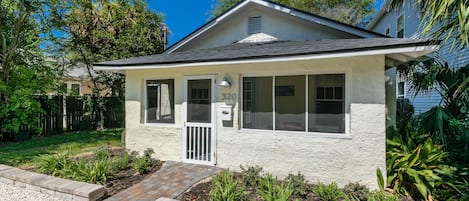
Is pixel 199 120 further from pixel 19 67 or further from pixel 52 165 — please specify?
pixel 19 67

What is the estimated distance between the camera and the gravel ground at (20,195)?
15.8 feet

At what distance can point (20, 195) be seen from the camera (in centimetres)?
498

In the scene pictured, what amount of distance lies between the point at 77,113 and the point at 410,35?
54.9ft

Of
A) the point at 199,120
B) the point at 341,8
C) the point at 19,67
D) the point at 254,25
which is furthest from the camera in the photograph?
the point at 341,8

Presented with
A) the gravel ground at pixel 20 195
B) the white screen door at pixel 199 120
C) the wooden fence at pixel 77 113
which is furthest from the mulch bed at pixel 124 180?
the wooden fence at pixel 77 113

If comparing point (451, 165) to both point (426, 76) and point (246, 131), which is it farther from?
point (246, 131)

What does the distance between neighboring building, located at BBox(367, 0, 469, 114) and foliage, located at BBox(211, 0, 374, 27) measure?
5.82 metres

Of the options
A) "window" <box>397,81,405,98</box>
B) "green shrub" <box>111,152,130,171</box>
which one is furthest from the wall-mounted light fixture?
"window" <box>397,81,405,98</box>

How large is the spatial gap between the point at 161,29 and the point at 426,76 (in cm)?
1438

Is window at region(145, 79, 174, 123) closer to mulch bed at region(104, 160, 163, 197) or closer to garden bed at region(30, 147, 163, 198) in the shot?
garden bed at region(30, 147, 163, 198)

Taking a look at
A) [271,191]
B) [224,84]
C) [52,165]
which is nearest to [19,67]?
[52,165]

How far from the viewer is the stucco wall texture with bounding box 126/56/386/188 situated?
5258 millimetres

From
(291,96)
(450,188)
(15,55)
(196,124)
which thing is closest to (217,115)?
(196,124)

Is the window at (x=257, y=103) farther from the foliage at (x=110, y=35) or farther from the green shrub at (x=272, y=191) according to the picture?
the foliage at (x=110, y=35)
